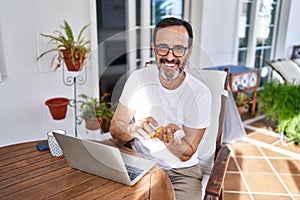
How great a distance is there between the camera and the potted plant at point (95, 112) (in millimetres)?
1254

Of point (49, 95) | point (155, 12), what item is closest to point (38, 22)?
point (49, 95)

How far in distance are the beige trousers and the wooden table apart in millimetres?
221

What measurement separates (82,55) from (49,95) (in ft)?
1.67

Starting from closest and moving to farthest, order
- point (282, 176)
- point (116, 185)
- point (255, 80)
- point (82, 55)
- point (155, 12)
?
point (116, 185) < point (82, 55) < point (282, 176) < point (155, 12) < point (255, 80)

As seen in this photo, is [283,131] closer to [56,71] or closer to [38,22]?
[56,71]

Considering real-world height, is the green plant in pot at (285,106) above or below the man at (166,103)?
below

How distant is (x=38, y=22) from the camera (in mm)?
2014

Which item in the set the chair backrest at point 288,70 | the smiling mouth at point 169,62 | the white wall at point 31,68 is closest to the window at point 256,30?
the chair backrest at point 288,70

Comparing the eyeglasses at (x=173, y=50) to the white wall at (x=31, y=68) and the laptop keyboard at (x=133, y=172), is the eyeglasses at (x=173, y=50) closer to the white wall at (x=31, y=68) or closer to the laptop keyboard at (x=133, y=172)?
the laptop keyboard at (x=133, y=172)

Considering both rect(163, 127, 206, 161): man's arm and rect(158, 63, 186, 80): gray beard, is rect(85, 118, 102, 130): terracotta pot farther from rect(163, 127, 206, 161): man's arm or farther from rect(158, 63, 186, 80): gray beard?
→ rect(158, 63, 186, 80): gray beard

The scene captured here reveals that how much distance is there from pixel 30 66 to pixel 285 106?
95.4 inches

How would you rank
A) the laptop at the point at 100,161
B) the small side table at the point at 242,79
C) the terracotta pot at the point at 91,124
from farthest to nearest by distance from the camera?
the small side table at the point at 242,79
the terracotta pot at the point at 91,124
the laptop at the point at 100,161

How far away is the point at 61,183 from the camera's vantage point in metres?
1.00

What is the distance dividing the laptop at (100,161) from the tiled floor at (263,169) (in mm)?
1193
